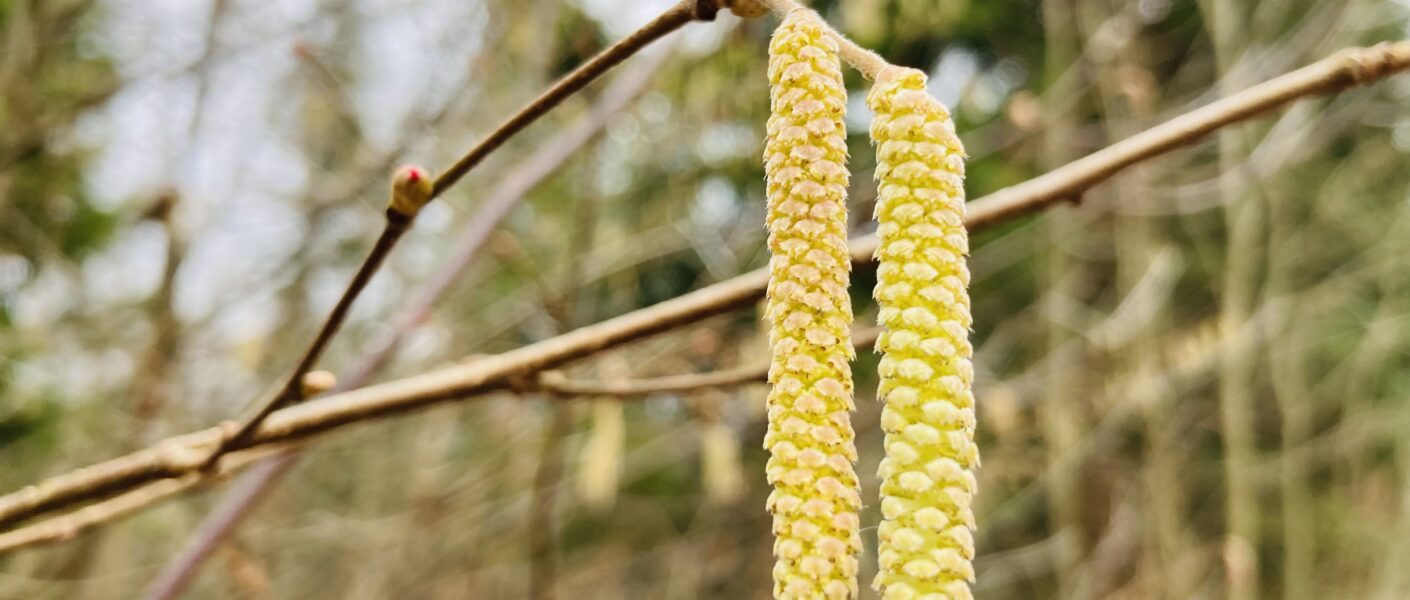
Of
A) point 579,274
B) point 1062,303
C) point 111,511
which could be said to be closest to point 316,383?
point 111,511

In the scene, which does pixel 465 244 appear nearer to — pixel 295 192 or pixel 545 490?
pixel 545 490

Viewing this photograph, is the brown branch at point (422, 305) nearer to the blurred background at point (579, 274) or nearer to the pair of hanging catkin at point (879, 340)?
the blurred background at point (579, 274)

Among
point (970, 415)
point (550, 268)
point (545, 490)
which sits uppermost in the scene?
point (550, 268)

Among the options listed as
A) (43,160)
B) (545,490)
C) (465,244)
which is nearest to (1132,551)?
(545,490)

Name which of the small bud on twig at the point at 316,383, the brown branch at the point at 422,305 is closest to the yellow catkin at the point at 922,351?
the small bud on twig at the point at 316,383

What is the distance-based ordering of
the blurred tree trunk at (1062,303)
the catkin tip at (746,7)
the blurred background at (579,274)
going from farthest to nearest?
the blurred tree trunk at (1062,303), the blurred background at (579,274), the catkin tip at (746,7)

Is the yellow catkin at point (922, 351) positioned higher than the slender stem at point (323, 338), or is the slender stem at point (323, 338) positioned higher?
the slender stem at point (323, 338)
